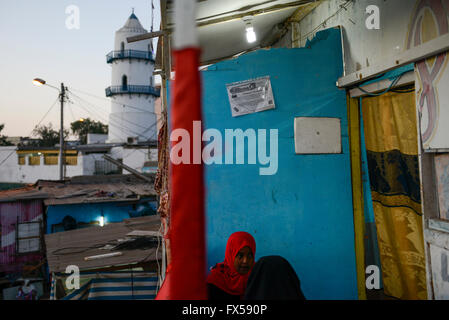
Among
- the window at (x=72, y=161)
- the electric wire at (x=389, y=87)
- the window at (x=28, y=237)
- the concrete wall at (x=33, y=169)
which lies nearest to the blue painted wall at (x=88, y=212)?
the window at (x=28, y=237)

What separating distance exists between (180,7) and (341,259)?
3626mm

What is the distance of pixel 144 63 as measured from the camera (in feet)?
110

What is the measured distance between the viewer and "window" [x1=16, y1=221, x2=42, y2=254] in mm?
12695

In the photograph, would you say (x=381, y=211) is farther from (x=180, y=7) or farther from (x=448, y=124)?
(x=180, y=7)

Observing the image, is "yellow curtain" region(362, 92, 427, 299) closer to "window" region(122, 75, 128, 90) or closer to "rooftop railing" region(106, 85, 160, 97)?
"rooftop railing" region(106, 85, 160, 97)

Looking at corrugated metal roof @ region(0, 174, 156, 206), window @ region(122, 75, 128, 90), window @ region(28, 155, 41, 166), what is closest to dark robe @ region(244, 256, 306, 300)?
corrugated metal roof @ region(0, 174, 156, 206)

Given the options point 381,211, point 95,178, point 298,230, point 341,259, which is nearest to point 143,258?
point 298,230

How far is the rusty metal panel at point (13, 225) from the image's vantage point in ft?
40.9

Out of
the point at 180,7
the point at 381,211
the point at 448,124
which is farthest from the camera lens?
the point at 381,211

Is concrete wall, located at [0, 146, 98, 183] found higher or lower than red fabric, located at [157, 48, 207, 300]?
higher

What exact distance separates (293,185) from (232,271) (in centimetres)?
124

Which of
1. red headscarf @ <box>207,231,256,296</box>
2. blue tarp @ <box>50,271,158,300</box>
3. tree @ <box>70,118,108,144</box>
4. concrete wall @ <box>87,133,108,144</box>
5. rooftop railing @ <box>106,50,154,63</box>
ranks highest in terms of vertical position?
rooftop railing @ <box>106,50,154,63</box>

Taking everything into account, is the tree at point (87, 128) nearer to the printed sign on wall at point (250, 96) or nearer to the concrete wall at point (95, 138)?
the concrete wall at point (95, 138)

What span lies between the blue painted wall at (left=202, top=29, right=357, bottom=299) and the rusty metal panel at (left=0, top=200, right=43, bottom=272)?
39.5 ft
